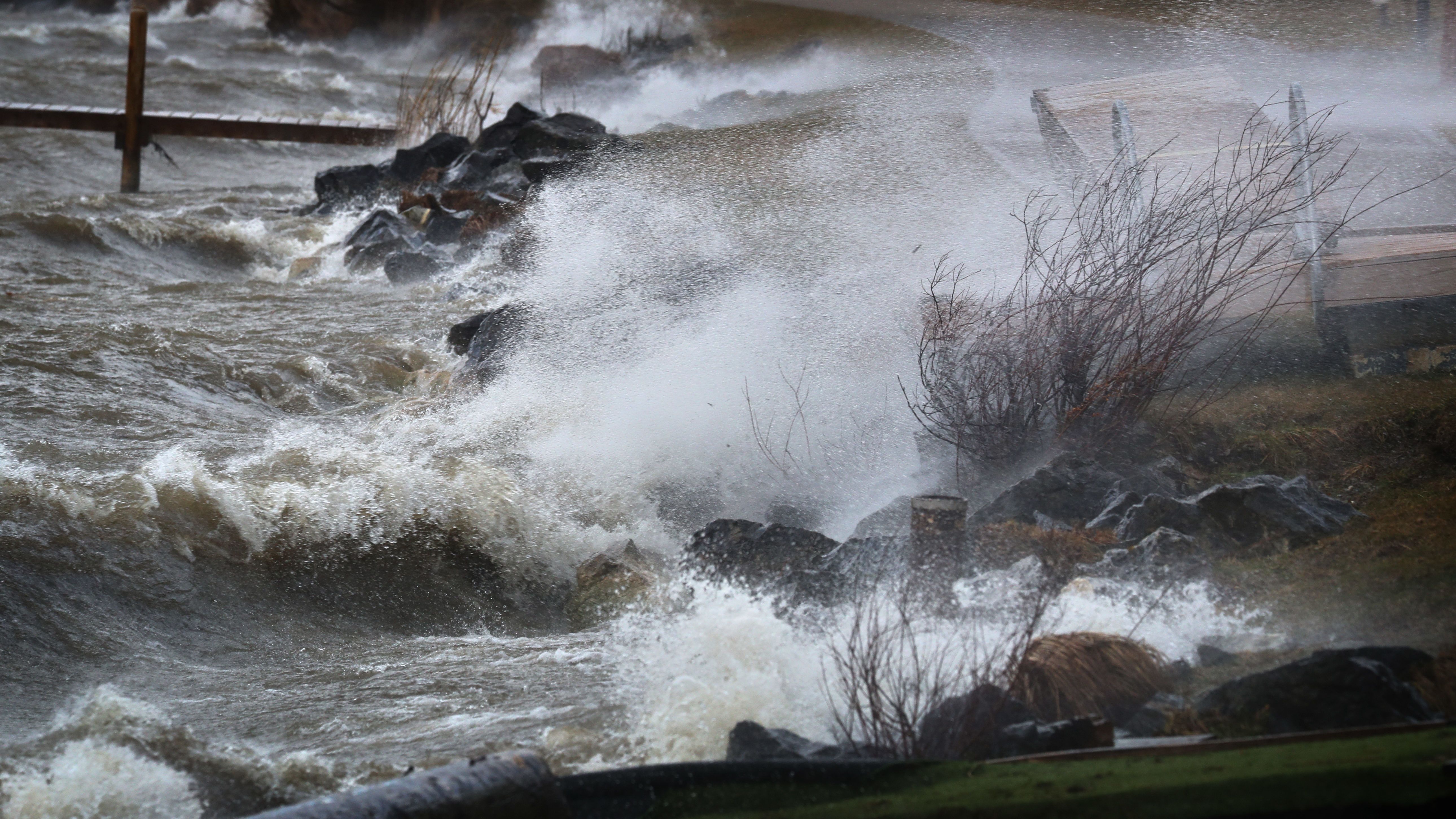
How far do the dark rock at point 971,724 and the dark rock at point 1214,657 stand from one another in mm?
823

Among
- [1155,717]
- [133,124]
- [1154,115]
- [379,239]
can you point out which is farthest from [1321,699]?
[133,124]

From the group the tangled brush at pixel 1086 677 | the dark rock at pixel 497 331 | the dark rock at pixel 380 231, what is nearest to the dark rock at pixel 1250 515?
the tangled brush at pixel 1086 677

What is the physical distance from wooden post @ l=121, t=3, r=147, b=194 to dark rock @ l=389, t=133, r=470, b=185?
3.26 meters

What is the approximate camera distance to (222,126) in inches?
569

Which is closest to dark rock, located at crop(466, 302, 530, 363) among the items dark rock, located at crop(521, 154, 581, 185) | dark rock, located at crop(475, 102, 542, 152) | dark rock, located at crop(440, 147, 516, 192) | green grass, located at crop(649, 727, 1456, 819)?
dark rock, located at crop(521, 154, 581, 185)

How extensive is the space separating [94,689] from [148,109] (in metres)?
16.1

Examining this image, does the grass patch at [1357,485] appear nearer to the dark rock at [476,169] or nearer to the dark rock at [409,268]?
the dark rock at [409,268]

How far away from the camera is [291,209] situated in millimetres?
13594

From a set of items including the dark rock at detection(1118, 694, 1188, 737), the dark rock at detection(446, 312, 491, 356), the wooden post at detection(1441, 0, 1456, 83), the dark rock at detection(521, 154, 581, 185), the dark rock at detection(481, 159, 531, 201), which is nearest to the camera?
the dark rock at detection(1118, 694, 1188, 737)

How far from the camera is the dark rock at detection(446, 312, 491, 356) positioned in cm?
885

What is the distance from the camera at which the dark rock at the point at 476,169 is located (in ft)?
41.8

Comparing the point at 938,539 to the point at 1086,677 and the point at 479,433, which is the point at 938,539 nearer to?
the point at 1086,677

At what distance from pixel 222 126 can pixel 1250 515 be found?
42.3ft

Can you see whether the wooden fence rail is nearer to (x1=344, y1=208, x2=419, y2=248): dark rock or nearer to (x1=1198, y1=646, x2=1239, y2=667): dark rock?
(x1=344, y1=208, x2=419, y2=248): dark rock
